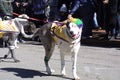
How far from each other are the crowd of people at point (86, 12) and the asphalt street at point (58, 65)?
38.1 inches

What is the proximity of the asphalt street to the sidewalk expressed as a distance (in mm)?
391

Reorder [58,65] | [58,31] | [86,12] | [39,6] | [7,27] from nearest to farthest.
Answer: [58,31], [7,27], [58,65], [86,12], [39,6]

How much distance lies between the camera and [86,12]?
14203 millimetres

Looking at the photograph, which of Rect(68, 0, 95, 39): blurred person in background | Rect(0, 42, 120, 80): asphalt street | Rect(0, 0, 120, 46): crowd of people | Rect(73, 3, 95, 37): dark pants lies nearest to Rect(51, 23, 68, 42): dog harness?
Rect(0, 42, 120, 80): asphalt street

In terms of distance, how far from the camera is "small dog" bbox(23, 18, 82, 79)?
8727 millimetres

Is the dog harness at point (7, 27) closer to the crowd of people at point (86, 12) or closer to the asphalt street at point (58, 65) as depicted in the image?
the asphalt street at point (58, 65)

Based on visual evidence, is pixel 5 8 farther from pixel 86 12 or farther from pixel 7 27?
pixel 86 12

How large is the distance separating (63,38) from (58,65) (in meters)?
1.95

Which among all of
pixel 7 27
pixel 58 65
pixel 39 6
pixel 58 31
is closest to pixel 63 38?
pixel 58 31

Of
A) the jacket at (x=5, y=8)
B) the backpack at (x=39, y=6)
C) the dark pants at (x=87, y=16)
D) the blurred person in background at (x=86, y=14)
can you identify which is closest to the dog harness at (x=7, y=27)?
the jacket at (x=5, y=8)

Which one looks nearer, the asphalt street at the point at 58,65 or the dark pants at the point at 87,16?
the asphalt street at the point at 58,65

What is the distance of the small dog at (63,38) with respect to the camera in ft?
28.6

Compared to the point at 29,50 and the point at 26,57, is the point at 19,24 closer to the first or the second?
the point at 26,57

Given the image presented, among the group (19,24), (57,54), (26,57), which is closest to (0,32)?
(19,24)
